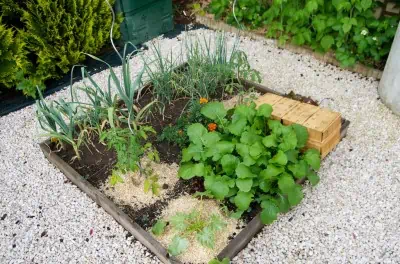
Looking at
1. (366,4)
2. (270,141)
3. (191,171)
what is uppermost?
(366,4)

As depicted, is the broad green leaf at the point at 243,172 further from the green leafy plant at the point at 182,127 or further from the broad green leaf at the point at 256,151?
the green leafy plant at the point at 182,127

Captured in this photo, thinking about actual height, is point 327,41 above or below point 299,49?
above

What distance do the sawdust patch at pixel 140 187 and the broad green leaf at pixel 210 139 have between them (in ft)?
1.16

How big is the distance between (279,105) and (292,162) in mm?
577

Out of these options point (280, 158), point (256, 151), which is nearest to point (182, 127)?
point (256, 151)

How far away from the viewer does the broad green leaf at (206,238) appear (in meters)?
2.01

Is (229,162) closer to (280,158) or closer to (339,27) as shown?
(280,158)

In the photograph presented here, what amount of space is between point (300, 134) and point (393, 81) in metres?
1.13

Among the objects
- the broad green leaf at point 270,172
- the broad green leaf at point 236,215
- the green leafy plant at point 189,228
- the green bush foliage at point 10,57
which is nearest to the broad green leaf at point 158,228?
the green leafy plant at point 189,228

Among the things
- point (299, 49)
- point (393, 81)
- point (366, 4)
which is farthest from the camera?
point (299, 49)

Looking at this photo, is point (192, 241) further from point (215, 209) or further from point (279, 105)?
point (279, 105)

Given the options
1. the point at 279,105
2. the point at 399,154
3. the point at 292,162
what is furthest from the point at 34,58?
the point at 399,154

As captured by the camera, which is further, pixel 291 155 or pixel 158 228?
pixel 291 155

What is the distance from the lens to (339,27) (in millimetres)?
3338
